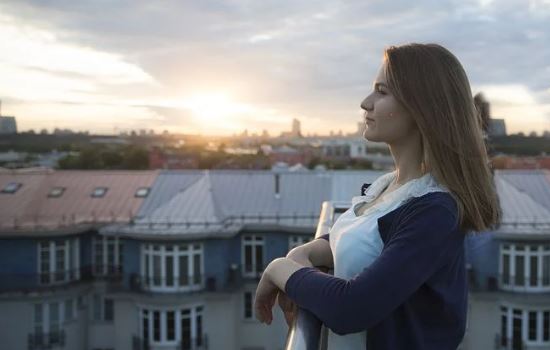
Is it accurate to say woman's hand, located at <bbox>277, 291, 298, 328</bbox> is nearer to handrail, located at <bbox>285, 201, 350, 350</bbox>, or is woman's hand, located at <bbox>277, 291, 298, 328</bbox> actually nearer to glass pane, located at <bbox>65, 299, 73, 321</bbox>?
handrail, located at <bbox>285, 201, 350, 350</bbox>

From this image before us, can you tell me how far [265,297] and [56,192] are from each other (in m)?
15.4

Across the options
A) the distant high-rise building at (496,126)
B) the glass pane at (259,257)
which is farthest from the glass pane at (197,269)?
the distant high-rise building at (496,126)

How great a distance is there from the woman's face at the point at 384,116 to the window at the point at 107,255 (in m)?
13.5

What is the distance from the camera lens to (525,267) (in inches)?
492

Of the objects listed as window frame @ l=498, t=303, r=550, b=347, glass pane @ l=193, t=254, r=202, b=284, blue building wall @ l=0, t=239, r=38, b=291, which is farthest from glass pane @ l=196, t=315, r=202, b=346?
window frame @ l=498, t=303, r=550, b=347

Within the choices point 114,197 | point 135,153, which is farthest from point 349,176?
point 135,153

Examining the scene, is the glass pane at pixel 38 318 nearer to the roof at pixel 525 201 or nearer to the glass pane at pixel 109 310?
the glass pane at pixel 109 310

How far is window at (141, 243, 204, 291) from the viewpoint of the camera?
13031 mm

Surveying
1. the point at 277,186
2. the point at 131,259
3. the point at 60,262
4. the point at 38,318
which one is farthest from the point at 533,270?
the point at 38,318

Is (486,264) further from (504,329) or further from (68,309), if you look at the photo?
(68,309)

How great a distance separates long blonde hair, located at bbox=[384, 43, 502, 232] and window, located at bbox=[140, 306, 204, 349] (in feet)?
41.0

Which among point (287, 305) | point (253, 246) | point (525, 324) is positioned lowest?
point (525, 324)

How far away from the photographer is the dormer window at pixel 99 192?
15.4 metres

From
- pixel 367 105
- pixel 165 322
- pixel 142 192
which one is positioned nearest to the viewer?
pixel 367 105
